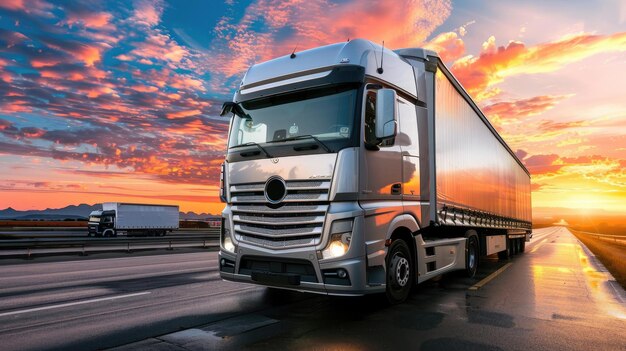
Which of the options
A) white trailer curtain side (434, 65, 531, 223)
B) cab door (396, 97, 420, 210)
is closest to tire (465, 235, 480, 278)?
white trailer curtain side (434, 65, 531, 223)

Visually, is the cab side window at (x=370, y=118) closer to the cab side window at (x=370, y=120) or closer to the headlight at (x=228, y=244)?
the cab side window at (x=370, y=120)

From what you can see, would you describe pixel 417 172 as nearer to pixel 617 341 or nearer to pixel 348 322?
pixel 348 322

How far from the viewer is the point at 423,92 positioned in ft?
25.0

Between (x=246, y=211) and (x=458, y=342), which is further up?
(x=246, y=211)

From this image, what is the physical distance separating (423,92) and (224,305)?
4931mm

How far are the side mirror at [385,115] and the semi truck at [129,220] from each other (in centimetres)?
3603

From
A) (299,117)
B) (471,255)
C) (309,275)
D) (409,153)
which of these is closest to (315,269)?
(309,275)

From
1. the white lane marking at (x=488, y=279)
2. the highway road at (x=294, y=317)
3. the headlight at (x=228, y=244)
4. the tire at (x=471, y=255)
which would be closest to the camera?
the highway road at (x=294, y=317)

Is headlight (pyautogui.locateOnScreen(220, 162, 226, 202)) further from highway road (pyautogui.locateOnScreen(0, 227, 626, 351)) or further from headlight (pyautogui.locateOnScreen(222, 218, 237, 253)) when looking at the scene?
highway road (pyautogui.locateOnScreen(0, 227, 626, 351))

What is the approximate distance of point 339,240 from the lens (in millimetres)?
5527

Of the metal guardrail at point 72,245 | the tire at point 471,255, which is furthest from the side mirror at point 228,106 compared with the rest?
the metal guardrail at point 72,245

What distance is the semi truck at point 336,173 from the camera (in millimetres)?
5555

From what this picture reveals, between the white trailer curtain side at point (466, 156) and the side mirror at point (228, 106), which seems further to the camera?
the white trailer curtain side at point (466, 156)

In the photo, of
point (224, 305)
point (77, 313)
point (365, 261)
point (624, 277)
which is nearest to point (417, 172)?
point (365, 261)
